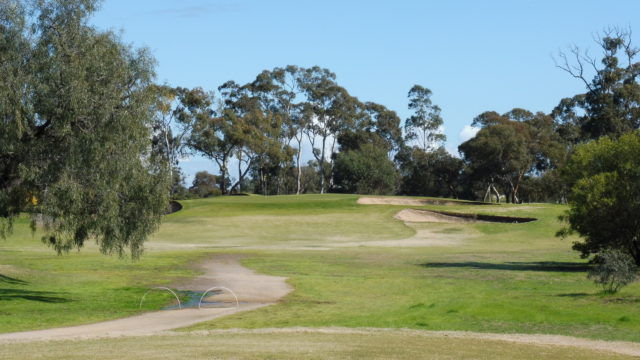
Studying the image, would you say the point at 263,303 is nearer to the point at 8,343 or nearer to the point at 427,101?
the point at 8,343

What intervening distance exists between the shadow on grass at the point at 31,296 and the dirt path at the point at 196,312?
482 cm

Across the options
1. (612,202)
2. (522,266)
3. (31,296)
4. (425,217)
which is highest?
(612,202)

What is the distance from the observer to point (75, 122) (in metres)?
22.8

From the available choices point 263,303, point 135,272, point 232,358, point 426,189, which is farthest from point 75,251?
point 426,189

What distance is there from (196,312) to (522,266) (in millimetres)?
20151

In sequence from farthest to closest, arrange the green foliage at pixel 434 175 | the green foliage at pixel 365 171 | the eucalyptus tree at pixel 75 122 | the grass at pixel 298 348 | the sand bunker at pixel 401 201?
the green foliage at pixel 434 175
the green foliage at pixel 365 171
the sand bunker at pixel 401 201
the eucalyptus tree at pixel 75 122
the grass at pixel 298 348

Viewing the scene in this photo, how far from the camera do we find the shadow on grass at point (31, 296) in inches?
1035

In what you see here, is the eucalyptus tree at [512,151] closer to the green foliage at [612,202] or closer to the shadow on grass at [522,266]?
the shadow on grass at [522,266]

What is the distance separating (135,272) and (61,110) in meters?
15.5

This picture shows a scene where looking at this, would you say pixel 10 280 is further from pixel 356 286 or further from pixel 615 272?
pixel 615 272

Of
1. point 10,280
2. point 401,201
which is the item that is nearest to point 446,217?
point 401,201

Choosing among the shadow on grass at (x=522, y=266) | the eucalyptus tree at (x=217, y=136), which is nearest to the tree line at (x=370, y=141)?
the eucalyptus tree at (x=217, y=136)

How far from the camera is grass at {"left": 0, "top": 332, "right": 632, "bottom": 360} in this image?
13492 mm

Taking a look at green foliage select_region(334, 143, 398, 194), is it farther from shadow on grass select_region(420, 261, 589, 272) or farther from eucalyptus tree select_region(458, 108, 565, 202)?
shadow on grass select_region(420, 261, 589, 272)
